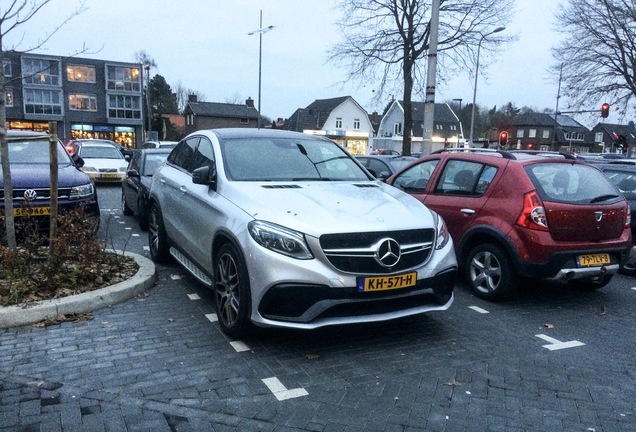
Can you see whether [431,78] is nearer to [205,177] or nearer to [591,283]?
[591,283]

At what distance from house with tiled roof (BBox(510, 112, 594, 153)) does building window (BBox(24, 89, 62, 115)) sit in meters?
71.2

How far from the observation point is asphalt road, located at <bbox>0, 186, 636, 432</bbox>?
3.09 metres

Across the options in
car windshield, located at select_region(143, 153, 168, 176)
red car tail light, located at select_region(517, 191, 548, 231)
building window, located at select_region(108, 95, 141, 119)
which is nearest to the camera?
red car tail light, located at select_region(517, 191, 548, 231)

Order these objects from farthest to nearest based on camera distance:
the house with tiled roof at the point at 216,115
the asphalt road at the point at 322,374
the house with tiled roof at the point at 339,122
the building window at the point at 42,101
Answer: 1. the house with tiled roof at the point at 216,115
2. the house with tiled roof at the point at 339,122
3. the building window at the point at 42,101
4. the asphalt road at the point at 322,374

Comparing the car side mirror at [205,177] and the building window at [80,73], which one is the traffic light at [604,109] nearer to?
the car side mirror at [205,177]

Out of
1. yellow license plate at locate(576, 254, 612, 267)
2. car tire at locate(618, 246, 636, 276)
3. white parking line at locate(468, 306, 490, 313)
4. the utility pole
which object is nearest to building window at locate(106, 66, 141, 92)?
the utility pole

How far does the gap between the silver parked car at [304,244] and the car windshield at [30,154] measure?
3942 mm

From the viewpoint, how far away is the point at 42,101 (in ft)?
192

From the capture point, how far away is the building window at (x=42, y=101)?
57.8m

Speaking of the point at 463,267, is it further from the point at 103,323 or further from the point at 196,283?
the point at 103,323

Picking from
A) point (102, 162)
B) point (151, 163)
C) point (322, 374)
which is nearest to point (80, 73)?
point (102, 162)

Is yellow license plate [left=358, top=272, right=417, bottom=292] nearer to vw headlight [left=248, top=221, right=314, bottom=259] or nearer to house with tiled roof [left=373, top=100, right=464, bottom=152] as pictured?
vw headlight [left=248, top=221, right=314, bottom=259]

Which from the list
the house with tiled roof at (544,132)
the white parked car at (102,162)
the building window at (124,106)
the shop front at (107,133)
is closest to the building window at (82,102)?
the building window at (124,106)

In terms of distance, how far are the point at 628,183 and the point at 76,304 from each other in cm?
772
